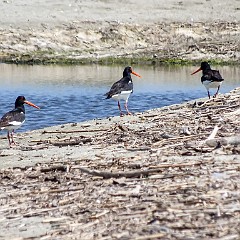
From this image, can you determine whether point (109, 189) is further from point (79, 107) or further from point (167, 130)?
point (79, 107)

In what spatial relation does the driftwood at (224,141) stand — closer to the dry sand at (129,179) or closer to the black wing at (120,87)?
the dry sand at (129,179)

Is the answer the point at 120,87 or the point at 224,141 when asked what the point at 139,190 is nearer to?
the point at 224,141

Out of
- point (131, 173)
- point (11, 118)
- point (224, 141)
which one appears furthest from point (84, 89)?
point (131, 173)

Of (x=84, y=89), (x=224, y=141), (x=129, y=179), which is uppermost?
(x=224, y=141)

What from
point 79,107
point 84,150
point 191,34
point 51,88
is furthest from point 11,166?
point 191,34

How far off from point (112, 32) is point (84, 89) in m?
10.7

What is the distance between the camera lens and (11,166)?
1045cm

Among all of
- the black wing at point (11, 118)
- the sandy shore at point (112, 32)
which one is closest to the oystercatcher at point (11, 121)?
the black wing at point (11, 118)

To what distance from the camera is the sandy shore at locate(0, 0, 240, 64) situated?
113 feet

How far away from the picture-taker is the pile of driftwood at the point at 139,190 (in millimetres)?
6574

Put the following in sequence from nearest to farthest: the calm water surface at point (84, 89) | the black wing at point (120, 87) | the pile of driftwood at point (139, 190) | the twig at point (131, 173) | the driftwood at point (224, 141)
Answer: the pile of driftwood at point (139, 190)
the twig at point (131, 173)
the driftwood at point (224, 141)
the black wing at point (120, 87)
the calm water surface at point (84, 89)

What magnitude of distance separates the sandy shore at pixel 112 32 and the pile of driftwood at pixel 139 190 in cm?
2344

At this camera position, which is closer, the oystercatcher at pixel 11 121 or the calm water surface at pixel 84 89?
the oystercatcher at pixel 11 121

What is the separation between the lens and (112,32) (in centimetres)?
3572
